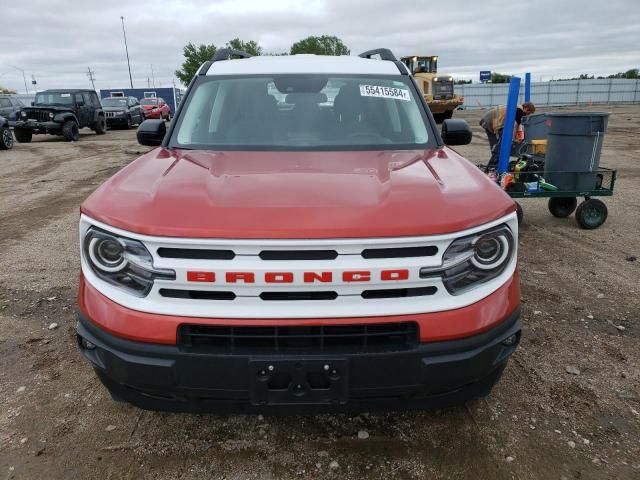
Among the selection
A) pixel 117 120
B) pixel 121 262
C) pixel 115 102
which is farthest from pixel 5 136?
pixel 121 262

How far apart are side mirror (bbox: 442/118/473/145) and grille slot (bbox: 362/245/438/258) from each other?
6.69ft

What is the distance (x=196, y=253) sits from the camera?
6.29 feet

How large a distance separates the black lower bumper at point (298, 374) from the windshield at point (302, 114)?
142 centimetres

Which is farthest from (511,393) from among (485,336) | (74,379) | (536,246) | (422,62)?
(422,62)

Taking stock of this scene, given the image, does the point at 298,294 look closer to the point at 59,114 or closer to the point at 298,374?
the point at 298,374

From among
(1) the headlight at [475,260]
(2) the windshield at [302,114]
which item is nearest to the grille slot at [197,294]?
(1) the headlight at [475,260]

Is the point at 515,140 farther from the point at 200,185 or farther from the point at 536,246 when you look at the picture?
the point at 200,185

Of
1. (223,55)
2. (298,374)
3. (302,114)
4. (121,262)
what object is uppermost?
(223,55)

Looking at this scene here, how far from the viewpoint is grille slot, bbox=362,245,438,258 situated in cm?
192

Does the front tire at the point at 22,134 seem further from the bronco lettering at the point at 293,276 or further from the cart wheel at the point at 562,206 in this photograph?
the bronco lettering at the point at 293,276

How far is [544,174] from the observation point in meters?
6.26

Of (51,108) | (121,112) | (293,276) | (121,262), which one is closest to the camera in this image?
(293,276)

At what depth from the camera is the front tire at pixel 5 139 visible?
15.3 meters

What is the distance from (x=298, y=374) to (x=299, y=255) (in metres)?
0.44
